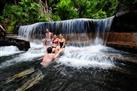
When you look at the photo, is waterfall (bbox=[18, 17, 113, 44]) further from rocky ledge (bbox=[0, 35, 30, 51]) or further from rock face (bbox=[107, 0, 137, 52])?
rocky ledge (bbox=[0, 35, 30, 51])

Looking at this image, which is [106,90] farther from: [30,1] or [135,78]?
[30,1]

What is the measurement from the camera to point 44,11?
24.5 meters

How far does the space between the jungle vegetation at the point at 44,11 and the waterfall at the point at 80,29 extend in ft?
12.2

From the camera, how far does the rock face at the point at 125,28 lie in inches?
516

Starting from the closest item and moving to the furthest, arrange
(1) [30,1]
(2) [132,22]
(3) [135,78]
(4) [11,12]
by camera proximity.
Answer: (3) [135,78], (2) [132,22], (4) [11,12], (1) [30,1]

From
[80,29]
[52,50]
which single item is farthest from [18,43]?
[80,29]

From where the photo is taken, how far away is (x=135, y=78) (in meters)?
7.70

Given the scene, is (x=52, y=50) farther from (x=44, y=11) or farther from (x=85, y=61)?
(x=44, y=11)

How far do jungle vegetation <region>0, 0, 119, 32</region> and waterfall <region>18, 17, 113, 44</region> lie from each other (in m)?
3.71

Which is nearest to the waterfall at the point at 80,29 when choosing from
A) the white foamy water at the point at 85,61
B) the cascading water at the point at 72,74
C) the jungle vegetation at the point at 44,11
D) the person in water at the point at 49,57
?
the jungle vegetation at the point at 44,11

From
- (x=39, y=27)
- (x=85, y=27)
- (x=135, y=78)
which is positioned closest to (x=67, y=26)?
(x=85, y=27)

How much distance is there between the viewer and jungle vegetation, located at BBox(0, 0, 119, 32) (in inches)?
865

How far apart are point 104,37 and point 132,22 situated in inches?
120

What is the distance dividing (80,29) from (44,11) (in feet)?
29.0
